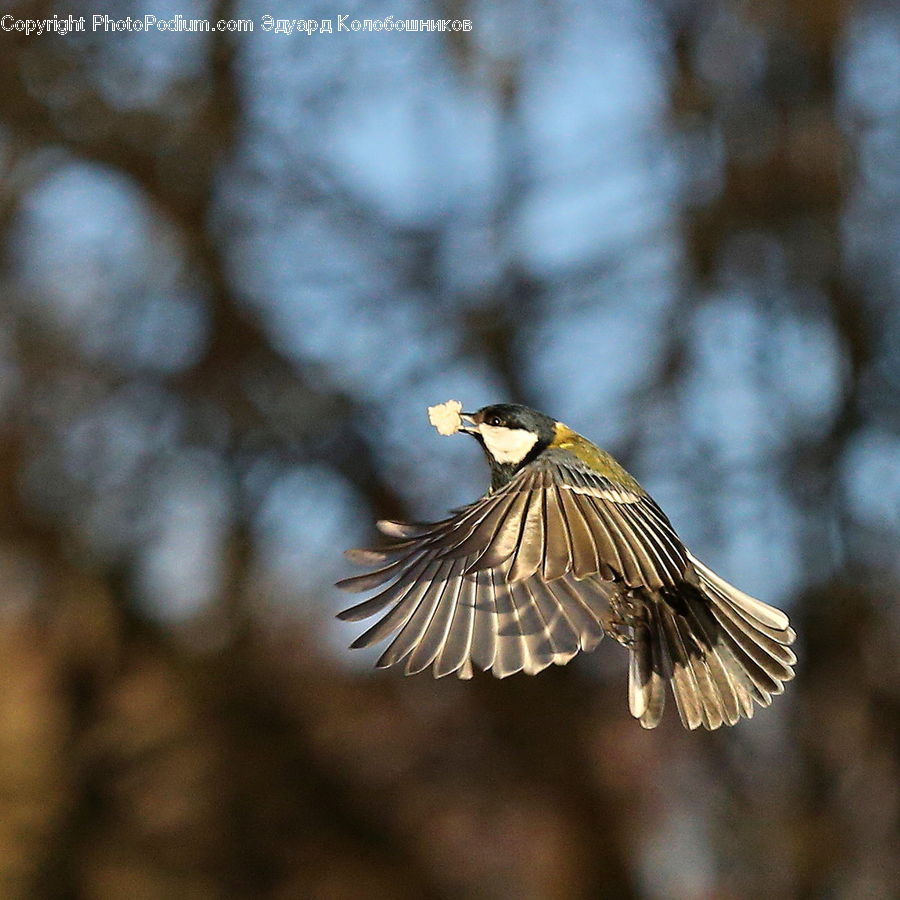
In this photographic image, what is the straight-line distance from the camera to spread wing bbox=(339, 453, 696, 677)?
6.12 feet

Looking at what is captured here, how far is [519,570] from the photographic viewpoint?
1.80 m

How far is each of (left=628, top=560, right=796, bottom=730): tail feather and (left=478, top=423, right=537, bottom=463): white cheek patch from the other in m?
0.36

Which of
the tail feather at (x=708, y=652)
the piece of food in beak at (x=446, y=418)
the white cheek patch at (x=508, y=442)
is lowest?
the tail feather at (x=708, y=652)

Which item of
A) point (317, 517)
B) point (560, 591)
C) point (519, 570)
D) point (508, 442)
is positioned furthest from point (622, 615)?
point (317, 517)

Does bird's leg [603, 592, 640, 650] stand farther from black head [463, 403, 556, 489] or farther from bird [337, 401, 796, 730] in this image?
black head [463, 403, 556, 489]

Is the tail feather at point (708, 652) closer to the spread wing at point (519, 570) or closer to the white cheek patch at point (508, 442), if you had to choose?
the spread wing at point (519, 570)

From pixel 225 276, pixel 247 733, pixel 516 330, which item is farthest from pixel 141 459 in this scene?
pixel 516 330

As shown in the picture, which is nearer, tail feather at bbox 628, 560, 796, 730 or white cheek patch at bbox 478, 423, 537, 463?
white cheek patch at bbox 478, 423, 537, 463

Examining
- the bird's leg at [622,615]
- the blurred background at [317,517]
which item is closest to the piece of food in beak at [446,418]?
the bird's leg at [622,615]

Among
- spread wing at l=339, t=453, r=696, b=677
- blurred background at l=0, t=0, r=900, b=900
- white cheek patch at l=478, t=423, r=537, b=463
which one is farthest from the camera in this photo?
blurred background at l=0, t=0, r=900, b=900

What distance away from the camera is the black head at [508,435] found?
6.93ft

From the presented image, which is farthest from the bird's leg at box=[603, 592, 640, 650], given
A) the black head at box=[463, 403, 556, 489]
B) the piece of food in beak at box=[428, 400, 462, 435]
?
the piece of food in beak at box=[428, 400, 462, 435]

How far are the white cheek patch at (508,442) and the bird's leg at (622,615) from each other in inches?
14.1

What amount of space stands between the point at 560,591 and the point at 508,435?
1.24 feet
